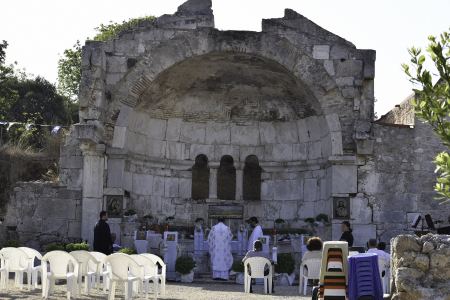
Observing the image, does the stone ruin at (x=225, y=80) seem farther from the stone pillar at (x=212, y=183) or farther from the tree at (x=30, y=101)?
the tree at (x=30, y=101)

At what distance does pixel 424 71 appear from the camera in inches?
331

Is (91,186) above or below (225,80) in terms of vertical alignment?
below

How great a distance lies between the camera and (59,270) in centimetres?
1333

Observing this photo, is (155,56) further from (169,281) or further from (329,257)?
(329,257)

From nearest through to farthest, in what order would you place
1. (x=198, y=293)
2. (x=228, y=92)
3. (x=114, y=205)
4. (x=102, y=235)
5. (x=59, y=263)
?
(x=59, y=263) < (x=198, y=293) < (x=102, y=235) < (x=114, y=205) < (x=228, y=92)

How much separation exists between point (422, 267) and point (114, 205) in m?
11.7

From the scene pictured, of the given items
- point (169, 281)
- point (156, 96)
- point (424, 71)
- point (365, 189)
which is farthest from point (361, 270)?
point (156, 96)

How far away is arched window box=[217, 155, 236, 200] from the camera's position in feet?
77.6

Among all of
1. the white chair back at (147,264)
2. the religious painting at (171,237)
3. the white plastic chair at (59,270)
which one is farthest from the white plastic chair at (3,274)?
the religious painting at (171,237)

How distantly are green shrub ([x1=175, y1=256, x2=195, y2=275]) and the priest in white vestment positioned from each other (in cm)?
83

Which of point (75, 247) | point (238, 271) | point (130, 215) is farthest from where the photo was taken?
point (130, 215)

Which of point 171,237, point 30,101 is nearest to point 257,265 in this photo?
point 171,237

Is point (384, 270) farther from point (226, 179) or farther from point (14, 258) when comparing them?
point (226, 179)

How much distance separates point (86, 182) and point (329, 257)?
11.2 metres
